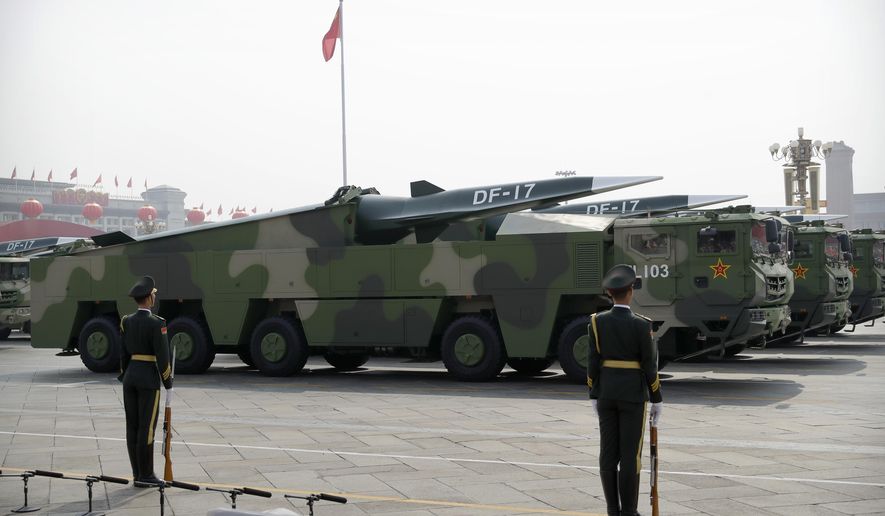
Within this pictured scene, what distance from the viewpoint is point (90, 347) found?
18594mm

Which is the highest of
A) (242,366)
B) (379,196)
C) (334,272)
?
(379,196)

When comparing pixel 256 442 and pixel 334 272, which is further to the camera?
pixel 334 272

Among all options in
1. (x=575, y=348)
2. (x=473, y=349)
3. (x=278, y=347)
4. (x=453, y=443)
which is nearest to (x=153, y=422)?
(x=453, y=443)

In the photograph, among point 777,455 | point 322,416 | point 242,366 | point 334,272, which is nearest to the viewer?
point 777,455

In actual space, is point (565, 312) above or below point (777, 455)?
above

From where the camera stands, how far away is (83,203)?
463 ft

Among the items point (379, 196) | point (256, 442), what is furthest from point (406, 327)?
point (256, 442)

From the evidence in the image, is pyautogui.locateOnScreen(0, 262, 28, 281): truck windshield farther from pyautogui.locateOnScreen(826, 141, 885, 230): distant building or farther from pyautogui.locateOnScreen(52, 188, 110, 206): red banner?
pyautogui.locateOnScreen(52, 188, 110, 206): red banner

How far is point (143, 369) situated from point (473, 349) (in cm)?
771

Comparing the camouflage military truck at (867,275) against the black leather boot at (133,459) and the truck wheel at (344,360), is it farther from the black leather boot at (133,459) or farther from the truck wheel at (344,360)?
the black leather boot at (133,459)

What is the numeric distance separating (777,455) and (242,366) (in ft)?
41.8

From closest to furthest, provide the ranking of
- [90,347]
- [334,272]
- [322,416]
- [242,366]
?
1. [322,416]
2. [334,272]
3. [90,347]
4. [242,366]

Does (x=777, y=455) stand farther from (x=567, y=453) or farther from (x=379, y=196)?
(x=379, y=196)

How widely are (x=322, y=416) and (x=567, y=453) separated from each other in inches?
149
